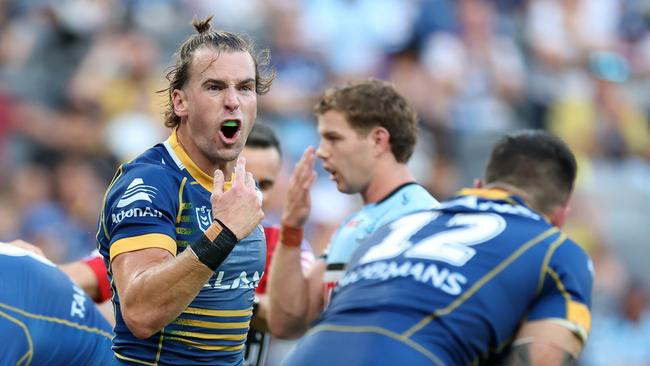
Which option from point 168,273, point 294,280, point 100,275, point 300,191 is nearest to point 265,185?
point 300,191

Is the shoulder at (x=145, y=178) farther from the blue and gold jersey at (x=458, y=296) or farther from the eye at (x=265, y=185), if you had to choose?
the eye at (x=265, y=185)

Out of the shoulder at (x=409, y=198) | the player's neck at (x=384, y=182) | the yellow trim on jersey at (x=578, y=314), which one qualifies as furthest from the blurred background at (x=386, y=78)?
the yellow trim on jersey at (x=578, y=314)

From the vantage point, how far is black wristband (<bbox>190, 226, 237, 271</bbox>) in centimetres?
439

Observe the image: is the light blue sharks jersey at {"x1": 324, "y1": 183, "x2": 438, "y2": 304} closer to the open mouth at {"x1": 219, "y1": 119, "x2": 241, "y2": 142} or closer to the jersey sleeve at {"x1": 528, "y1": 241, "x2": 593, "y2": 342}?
the open mouth at {"x1": 219, "y1": 119, "x2": 241, "y2": 142}

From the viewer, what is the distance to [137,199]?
4617mm

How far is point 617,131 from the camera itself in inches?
574

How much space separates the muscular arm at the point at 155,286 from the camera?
4.37m

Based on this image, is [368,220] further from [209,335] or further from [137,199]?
[137,199]

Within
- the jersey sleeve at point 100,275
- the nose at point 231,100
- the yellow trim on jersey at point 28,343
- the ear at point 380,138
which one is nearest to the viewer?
the nose at point 231,100

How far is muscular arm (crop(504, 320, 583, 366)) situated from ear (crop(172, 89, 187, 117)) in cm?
177

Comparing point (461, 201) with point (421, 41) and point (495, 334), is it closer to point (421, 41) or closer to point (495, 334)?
point (495, 334)

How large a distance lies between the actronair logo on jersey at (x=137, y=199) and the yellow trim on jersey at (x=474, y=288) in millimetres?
A: 1153

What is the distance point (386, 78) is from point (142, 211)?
9.14 metres

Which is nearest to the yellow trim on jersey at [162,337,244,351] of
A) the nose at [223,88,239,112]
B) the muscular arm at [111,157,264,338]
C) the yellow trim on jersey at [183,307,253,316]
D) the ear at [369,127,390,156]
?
the yellow trim on jersey at [183,307,253,316]
